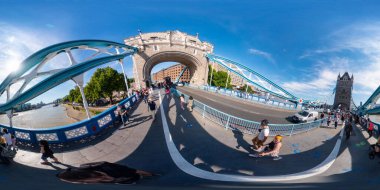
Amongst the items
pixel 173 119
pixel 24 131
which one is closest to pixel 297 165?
pixel 173 119

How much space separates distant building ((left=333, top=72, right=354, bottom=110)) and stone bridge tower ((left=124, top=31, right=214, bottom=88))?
82119 millimetres

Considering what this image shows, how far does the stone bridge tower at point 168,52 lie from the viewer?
114 feet

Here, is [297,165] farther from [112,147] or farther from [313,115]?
[313,115]

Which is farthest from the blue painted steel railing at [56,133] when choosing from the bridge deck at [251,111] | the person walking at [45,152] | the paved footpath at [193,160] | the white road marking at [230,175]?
the bridge deck at [251,111]

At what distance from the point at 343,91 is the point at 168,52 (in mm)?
97875

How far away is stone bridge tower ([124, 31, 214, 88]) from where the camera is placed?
34725 mm

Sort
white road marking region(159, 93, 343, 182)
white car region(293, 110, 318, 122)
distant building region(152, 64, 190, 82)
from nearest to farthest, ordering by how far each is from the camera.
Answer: white road marking region(159, 93, 343, 182)
white car region(293, 110, 318, 122)
distant building region(152, 64, 190, 82)

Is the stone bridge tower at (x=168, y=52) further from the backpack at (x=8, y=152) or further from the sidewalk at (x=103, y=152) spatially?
the backpack at (x=8, y=152)

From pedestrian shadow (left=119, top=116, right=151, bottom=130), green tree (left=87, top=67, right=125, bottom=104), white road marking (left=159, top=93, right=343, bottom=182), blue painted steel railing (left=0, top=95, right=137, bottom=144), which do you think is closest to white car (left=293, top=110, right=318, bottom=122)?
white road marking (left=159, top=93, right=343, bottom=182)

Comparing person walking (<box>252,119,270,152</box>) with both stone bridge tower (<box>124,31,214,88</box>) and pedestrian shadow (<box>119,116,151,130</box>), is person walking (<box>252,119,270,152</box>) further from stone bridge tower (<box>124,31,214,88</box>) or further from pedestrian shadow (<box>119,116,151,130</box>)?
stone bridge tower (<box>124,31,214,88</box>)

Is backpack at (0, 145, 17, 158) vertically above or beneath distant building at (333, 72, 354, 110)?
beneath

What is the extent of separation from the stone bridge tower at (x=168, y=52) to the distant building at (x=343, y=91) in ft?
269

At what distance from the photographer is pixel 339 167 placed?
15.8 ft

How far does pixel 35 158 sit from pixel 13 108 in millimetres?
2628
